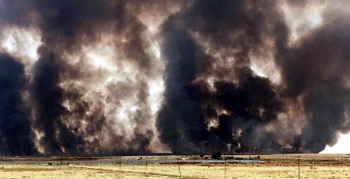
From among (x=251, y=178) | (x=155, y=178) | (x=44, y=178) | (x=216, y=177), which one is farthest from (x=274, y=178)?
(x=44, y=178)

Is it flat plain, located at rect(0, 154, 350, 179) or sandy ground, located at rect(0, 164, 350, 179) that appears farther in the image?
flat plain, located at rect(0, 154, 350, 179)

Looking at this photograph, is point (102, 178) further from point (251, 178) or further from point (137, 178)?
point (251, 178)

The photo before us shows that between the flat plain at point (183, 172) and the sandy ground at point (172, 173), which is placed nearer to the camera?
the sandy ground at point (172, 173)

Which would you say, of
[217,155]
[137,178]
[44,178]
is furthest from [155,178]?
[217,155]

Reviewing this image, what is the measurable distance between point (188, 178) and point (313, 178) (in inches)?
768

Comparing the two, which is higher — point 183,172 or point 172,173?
point 172,173

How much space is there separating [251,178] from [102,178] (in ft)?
77.5

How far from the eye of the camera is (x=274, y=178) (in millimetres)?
68062

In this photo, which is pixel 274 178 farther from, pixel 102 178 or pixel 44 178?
pixel 44 178

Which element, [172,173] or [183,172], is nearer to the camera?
[172,173]

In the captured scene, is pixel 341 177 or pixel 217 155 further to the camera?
pixel 217 155

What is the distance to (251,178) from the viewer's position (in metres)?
68.5

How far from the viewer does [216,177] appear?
69.3 meters

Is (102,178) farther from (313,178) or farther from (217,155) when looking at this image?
(217,155)
